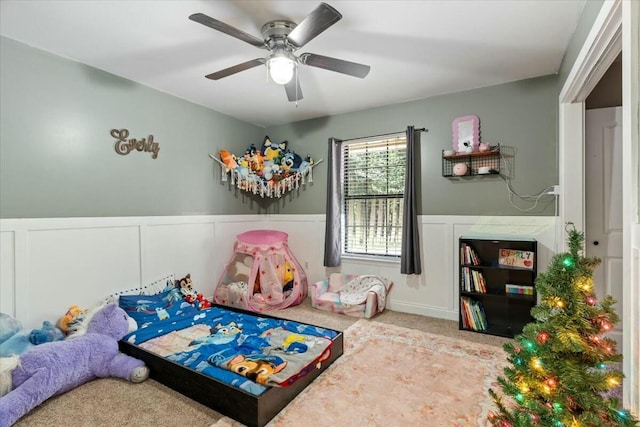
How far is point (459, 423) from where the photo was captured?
1.70 metres

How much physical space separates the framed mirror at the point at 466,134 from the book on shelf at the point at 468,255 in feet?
3.33

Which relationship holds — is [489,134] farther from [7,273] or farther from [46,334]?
[7,273]

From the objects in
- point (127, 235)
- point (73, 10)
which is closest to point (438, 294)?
point (127, 235)

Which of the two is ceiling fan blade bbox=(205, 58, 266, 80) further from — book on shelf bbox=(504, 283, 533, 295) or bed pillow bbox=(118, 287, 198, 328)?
book on shelf bbox=(504, 283, 533, 295)

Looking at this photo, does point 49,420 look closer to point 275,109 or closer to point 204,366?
point 204,366

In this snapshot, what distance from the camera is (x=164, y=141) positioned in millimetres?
3367

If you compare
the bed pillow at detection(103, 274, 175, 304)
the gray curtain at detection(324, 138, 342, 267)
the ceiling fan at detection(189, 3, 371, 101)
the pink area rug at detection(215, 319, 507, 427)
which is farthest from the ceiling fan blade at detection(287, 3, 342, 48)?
the bed pillow at detection(103, 274, 175, 304)

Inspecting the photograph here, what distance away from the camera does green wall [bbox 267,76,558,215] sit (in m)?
2.96

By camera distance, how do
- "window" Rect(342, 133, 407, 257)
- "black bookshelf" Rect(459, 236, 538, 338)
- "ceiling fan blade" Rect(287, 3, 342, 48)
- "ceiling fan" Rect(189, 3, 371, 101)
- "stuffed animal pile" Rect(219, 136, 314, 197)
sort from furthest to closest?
"stuffed animal pile" Rect(219, 136, 314, 197), "window" Rect(342, 133, 407, 257), "black bookshelf" Rect(459, 236, 538, 338), "ceiling fan" Rect(189, 3, 371, 101), "ceiling fan blade" Rect(287, 3, 342, 48)

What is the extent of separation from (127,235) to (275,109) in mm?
2233

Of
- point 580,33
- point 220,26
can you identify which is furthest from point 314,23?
point 580,33

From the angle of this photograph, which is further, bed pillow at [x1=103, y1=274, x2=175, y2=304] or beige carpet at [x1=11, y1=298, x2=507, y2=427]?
bed pillow at [x1=103, y1=274, x2=175, y2=304]

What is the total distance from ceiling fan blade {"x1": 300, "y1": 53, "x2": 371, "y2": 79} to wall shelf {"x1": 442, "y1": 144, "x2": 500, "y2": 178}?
163 centimetres

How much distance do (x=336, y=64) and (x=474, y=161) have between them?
1.98m
